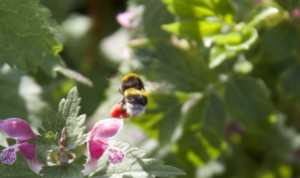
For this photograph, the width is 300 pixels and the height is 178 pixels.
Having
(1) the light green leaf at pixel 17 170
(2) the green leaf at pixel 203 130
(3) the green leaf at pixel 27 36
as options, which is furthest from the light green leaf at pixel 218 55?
(1) the light green leaf at pixel 17 170

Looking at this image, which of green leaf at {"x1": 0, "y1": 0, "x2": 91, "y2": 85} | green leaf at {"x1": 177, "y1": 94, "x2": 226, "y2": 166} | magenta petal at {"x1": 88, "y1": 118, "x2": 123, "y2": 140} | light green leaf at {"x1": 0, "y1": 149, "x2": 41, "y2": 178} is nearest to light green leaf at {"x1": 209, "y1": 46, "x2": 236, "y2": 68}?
green leaf at {"x1": 177, "y1": 94, "x2": 226, "y2": 166}

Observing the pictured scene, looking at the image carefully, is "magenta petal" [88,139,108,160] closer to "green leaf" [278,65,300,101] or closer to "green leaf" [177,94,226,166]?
"green leaf" [177,94,226,166]

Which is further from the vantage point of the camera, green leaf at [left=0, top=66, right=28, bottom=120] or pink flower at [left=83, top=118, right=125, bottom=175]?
green leaf at [left=0, top=66, right=28, bottom=120]

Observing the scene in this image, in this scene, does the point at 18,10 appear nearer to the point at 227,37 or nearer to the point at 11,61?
the point at 11,61

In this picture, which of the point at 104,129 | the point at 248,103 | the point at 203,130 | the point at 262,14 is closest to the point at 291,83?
the point at 248,103

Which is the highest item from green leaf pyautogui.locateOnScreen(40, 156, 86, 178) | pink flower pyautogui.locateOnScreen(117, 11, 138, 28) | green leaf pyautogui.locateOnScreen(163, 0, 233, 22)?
pink flower pyautogui.locateOnScreen(117, 11, 138, 28)

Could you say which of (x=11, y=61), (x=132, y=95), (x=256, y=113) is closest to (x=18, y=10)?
(x=11, y=61)
